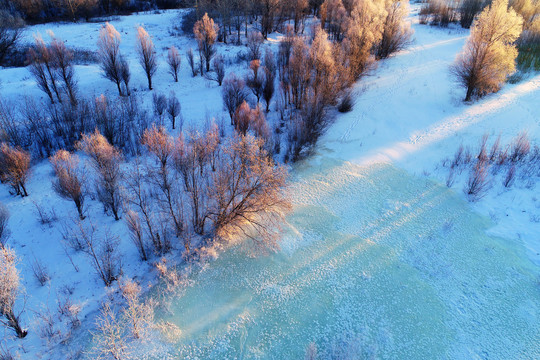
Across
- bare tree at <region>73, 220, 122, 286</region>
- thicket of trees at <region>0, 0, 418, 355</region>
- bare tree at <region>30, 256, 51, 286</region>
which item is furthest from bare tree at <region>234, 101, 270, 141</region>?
bare tree at <region>30, 256, 51, 286</region>

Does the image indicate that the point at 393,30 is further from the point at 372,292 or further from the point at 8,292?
the point at 8,292

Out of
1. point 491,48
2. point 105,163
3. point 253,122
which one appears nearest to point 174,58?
point 253,122

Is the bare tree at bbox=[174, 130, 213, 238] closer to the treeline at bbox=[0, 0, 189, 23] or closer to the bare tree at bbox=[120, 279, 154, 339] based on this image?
the bare tree at bbox=[120, 279, 154, 339]

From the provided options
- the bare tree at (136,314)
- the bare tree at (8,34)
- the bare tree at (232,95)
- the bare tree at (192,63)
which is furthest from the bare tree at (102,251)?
the bare tree at (8,34)

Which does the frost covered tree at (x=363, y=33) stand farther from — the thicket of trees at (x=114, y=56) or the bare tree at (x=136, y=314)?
the bare tree at (x=136, y=314)

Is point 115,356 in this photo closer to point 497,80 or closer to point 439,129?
point 439,129

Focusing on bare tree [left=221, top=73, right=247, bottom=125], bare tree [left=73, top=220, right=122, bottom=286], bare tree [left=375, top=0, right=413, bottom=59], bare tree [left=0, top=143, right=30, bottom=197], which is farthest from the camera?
bare tree [left=375, top=0, right=413, bottom=59]

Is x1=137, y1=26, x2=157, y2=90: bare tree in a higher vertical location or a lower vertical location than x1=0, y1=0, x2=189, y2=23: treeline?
lower
